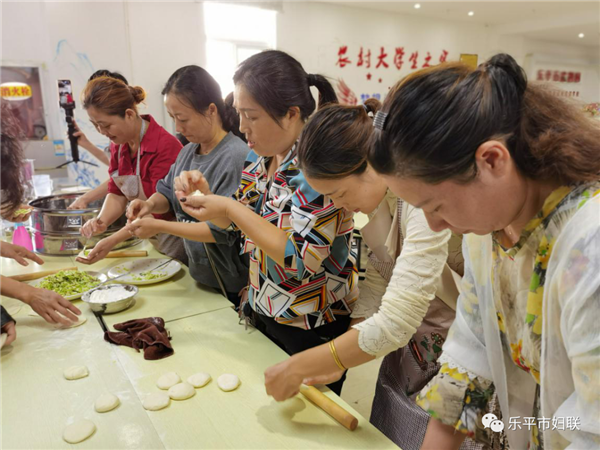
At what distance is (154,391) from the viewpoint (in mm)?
1116

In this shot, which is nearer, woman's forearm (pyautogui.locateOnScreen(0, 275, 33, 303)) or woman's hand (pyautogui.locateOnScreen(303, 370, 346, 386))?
woman's hand (pyautogui.locateOnScreen(303, 370, 346, 386))

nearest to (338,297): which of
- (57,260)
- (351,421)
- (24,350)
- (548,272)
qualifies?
(351,421)

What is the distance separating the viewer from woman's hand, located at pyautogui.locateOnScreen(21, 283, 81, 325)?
4.68ft

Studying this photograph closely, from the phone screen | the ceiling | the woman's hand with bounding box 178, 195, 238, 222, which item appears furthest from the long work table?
the ceiling

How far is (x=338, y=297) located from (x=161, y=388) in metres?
0.62

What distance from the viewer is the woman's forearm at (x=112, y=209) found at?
2.25 metres

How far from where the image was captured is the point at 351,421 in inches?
38.1

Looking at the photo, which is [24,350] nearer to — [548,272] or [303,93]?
[303,93]

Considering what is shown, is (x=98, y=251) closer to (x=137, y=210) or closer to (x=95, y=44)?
(x=137, y=210)

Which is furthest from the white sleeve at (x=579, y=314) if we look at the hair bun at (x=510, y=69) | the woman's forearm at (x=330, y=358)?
the woman's forearm at (x=330, y=358)

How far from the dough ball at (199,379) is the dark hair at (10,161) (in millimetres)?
1256

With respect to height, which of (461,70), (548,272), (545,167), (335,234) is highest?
(461,70)

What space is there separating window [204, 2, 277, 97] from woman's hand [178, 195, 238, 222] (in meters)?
3.88

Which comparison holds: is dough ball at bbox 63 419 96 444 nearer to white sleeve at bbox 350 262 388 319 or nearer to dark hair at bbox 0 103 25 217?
white sleeve at bbox 350 262 388 319
